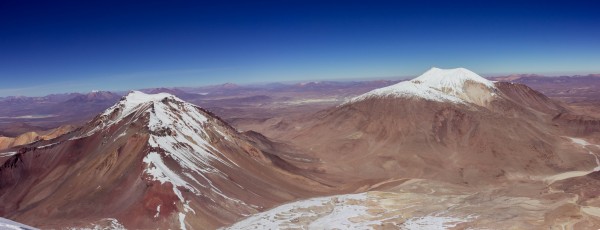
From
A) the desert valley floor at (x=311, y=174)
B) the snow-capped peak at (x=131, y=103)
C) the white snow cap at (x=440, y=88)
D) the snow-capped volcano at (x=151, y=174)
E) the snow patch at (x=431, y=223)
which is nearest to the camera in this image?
the snow patch at (x=431, y=223)

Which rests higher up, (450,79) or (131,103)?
(450,79)

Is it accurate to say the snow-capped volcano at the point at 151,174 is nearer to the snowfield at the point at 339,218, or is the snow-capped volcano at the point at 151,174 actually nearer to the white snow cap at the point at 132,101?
the white snow cap at the point at 132,101

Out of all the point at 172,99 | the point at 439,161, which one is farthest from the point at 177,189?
the point at 439,161

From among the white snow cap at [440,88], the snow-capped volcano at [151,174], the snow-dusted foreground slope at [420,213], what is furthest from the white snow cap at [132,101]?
the white snow cap at [440,88]

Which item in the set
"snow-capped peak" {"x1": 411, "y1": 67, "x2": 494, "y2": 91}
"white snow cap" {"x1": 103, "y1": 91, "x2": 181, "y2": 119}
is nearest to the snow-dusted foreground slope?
"white snow cap" {"x1": 103, "y1": 91, "x2": 181, "y2": 119}

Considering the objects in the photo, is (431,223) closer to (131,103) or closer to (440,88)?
(131,103)

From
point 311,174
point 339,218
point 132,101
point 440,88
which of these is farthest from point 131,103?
point 440,88

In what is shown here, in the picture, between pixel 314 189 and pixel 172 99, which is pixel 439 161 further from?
pixel 172 99

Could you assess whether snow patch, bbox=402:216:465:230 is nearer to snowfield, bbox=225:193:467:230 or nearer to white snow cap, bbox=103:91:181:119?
snowfield, bbox=225:193:467:230

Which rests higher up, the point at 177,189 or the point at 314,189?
the point at 177,189
